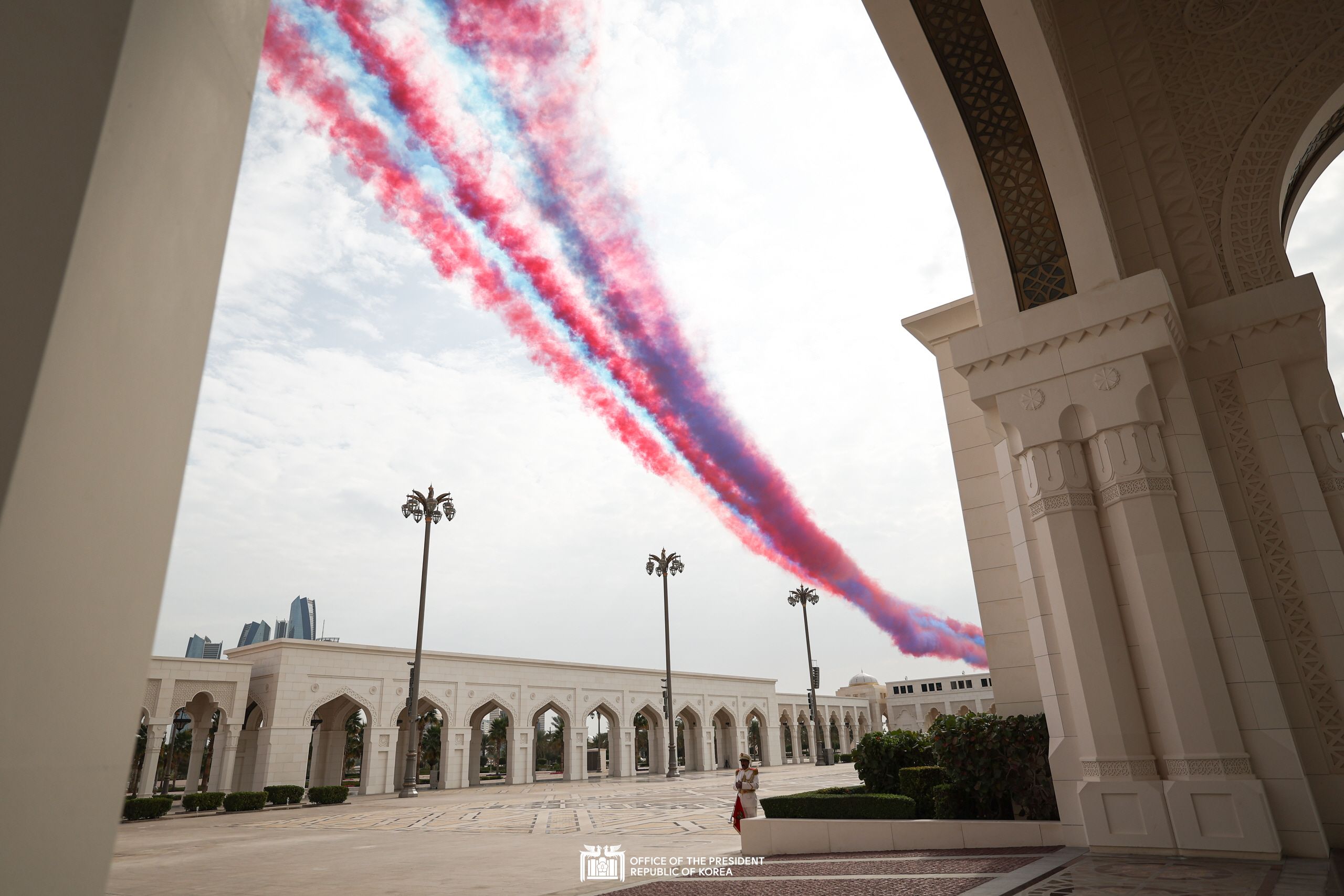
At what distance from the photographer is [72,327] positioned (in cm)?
95

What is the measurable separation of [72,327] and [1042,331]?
Answer: 7877 mm

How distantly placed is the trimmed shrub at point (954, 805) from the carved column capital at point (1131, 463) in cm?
327

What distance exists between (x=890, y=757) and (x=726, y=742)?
2969 centimetres

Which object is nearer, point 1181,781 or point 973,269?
point 1181,781

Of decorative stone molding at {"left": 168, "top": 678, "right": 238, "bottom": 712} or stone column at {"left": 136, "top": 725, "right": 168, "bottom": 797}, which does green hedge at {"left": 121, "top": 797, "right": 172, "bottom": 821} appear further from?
decorative stone molding at {"left": 168, "top": 678, "right": 238, "bottom": 712}

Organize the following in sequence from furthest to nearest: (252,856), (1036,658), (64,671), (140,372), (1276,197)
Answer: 1. (252,856)
2. (1276,197)
3. (1036,658)
4. (140,372)
5. (64,671)

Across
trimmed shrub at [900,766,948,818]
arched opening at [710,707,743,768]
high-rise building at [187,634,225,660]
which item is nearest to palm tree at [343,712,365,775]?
arched opening at [710,707,743,768]

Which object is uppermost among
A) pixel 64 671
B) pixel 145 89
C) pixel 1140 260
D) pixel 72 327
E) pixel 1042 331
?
pixel 1140 260

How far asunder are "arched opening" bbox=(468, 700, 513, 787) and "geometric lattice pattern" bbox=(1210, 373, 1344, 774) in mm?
24123

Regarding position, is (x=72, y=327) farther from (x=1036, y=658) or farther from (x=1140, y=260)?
(x=1140, y=260)

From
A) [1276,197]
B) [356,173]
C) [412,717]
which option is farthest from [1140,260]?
[412,717]

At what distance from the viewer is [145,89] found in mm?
1126

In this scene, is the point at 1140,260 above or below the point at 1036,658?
above

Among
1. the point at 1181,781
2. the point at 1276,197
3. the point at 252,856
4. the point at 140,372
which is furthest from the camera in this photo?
the point at 252,856
